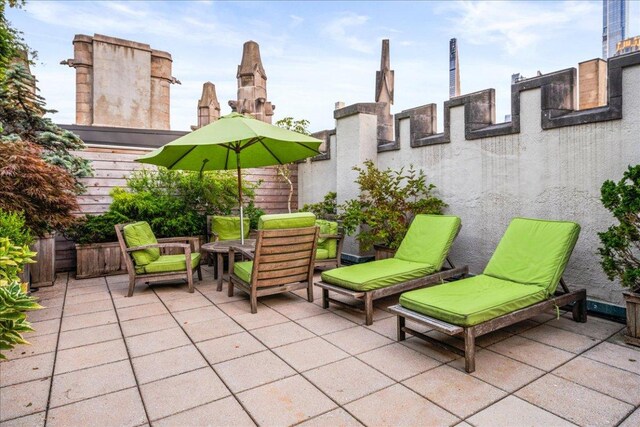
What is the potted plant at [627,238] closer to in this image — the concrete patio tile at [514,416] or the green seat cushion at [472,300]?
the green seat cushion at [472,300]

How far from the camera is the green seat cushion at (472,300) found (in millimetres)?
2541

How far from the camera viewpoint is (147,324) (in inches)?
135

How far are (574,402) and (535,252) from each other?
5.08 ft

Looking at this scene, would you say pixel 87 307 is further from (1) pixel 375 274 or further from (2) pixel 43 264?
(1) pixel 375 274

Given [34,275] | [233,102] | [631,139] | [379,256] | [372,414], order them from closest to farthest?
[372,414] < [631,139] < [34,275] < [379,256] < [233,102]

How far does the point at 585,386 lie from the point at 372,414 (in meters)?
1.34

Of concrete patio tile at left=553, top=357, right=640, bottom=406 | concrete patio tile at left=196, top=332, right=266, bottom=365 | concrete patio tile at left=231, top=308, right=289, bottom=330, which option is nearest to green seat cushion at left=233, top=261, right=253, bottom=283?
concrete patio tile at left=231, top=308, right=289, bottom=330

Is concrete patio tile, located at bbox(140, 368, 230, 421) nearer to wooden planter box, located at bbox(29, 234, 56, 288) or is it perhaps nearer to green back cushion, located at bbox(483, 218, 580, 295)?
green back cushion, located at bbox(483, 218, 580, 295)

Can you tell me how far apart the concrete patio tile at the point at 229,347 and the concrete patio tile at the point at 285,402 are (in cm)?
55

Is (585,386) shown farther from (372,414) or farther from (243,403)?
(243,403)

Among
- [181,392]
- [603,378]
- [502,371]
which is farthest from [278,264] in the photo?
[603,378]

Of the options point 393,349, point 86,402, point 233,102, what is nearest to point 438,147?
point 393,349

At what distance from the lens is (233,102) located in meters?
8.86

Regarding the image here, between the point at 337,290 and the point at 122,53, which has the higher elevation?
the point at 122,53
